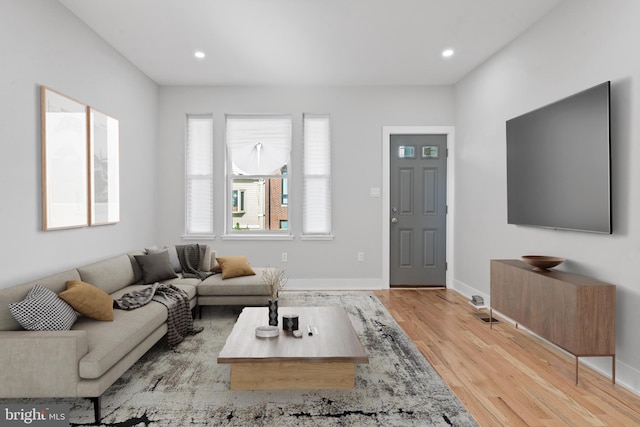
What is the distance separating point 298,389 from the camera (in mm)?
2371

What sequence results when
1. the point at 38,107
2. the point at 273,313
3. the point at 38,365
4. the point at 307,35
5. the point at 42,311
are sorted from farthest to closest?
1. the point at 307,35
2. the point at 38,107
3. the point at 273,313
4. the point at 42,311
5. the point at 38,365

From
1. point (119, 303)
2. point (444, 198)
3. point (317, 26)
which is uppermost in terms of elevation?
point (317, 26)

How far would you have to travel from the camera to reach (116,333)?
240 centimetres

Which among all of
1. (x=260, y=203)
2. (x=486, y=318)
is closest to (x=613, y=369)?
(x=486, y=318)

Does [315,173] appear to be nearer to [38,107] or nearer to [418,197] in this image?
[418,197]

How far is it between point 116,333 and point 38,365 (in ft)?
1.39

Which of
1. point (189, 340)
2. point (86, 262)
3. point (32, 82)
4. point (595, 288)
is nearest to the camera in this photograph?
point (595, 288)

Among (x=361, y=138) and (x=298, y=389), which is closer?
(x=298, y=389)

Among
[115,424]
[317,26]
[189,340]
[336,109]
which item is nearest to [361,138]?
[336,109]

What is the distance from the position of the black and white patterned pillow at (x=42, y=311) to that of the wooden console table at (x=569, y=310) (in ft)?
10.9

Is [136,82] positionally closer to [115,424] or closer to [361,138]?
[361,138]

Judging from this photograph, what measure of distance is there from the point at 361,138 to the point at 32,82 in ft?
12.4

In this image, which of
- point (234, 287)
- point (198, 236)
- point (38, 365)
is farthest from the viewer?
point (198, 236)

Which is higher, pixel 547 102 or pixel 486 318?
pixel 547 102
